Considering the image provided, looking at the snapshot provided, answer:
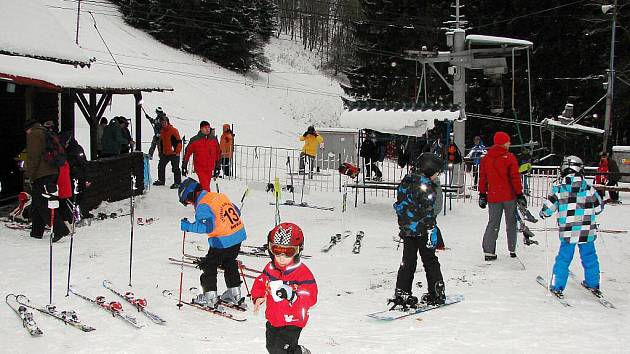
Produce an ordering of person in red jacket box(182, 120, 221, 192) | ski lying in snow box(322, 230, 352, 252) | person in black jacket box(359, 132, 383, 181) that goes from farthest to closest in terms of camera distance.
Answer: person in black jacket box(359, 132, 383, 181), person in red jacket box(182, 120, 221, 192), ski lying in snow box(322, 230, 352, 252)

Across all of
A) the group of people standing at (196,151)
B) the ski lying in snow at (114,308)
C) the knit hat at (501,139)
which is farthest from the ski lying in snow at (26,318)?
the group of people standing at (196,151)

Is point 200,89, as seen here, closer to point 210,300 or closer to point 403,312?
point 210,300

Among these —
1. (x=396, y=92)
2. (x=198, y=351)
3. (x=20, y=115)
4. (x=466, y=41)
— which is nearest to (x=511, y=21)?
(x=396, y=92)

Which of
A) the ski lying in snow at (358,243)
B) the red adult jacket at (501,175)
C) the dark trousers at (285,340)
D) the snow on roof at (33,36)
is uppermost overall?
the snow on roof at (33,36)

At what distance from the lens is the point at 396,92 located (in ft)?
129

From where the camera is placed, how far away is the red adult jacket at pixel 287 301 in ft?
14.5

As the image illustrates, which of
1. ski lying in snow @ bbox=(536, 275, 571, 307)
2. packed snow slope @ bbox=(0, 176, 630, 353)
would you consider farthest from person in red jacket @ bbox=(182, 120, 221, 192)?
ski lying in snow @ bbox=(536, 275, 571, 307)

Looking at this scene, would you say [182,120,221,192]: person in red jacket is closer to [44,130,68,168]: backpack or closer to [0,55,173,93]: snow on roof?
[0,55,173,93]: snow on roof

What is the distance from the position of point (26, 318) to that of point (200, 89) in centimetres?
3425

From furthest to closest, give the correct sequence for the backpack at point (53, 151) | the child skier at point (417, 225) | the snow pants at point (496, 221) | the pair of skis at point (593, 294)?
the backpack at point (53, 151) → the snow pants at point (496, 221) → the pair of skis at point (593, 294) → the child skier at point (417, 225)

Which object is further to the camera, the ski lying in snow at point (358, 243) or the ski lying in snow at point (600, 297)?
the ski lying in snow at point (358, 243)

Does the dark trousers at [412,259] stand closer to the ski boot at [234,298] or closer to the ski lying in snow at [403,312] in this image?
the ski lying in snow at [403,312]

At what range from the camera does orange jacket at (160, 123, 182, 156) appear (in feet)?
53.1

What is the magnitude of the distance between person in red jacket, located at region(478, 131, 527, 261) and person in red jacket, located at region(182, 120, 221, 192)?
6.71 metres
